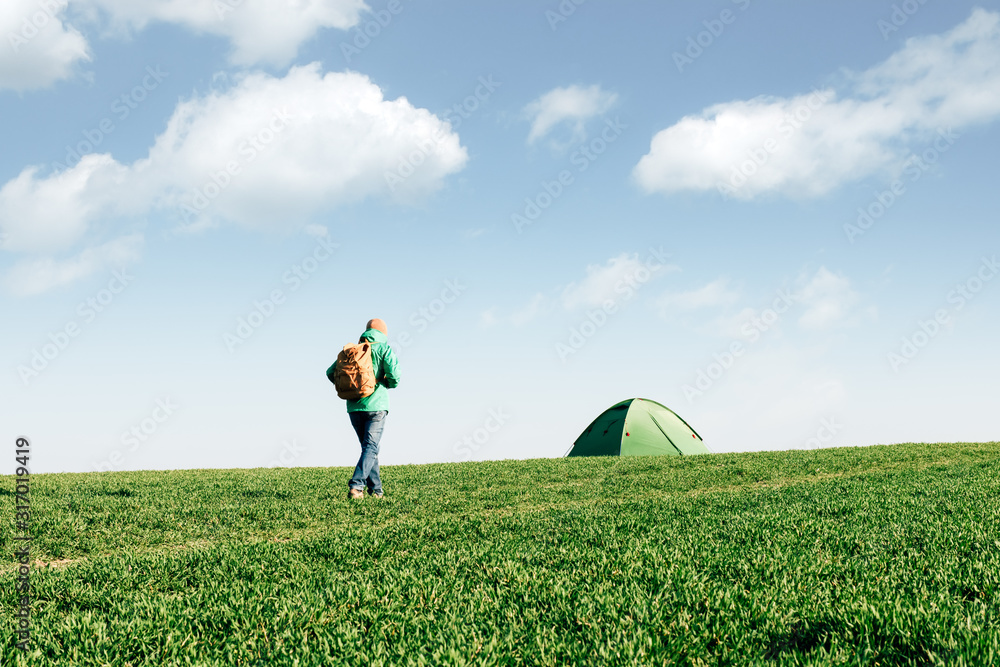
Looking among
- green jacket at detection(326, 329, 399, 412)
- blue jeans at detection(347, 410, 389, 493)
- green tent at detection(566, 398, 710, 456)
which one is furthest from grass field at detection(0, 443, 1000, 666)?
green tent at detection(566, 398, 710, 456)

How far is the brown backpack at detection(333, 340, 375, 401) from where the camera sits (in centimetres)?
996

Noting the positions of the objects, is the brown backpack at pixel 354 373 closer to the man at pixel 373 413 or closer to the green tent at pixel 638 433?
the man at pixel 373 413

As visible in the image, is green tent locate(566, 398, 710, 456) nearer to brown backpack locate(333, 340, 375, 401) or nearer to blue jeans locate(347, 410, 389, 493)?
blue jeans locate(347, 410, 389, 493)

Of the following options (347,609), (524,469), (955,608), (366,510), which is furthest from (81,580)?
(524,469)

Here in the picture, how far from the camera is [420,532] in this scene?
6.63 m

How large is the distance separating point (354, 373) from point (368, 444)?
44.3 inches

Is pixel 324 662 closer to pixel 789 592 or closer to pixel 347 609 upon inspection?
pixel 347 609

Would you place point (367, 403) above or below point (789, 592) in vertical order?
above

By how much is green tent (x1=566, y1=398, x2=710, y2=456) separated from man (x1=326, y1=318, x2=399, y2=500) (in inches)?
519

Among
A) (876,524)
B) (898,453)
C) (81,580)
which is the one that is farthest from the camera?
(898,453)

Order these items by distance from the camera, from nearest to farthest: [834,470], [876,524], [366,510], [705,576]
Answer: [705,576], [876,524], [366,510], [834,470]

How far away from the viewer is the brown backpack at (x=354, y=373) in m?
9.96

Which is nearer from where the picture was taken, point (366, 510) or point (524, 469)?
point (366, 510)

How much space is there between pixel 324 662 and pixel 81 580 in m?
3.06
